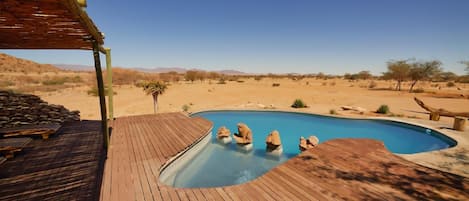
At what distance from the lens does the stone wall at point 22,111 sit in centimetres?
610

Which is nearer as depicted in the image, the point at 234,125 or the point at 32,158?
the point at 32,158

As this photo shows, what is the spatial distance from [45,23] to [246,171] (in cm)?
543

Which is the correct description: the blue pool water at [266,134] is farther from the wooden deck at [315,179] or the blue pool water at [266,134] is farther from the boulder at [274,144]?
the wooden deck at [315,179]

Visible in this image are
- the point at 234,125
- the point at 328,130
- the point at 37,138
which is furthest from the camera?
the point at 234,125

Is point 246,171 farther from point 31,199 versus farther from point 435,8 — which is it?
point 435,8

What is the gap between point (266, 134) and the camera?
9.78m

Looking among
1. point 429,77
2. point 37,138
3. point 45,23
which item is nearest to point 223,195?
point 45,23

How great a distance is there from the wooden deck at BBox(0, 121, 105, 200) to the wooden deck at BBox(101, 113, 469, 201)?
289mm

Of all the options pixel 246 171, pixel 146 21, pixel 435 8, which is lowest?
pixel 246 171

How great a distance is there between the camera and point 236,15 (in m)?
23.7

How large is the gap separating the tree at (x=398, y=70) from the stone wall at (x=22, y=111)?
3441 cm

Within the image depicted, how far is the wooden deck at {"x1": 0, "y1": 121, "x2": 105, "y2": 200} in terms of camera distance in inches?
129

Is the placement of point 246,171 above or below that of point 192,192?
below

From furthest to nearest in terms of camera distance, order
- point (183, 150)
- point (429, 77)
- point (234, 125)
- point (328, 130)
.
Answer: point (429, 77), point (234, 125), point (328, 130), point (183, 150)
